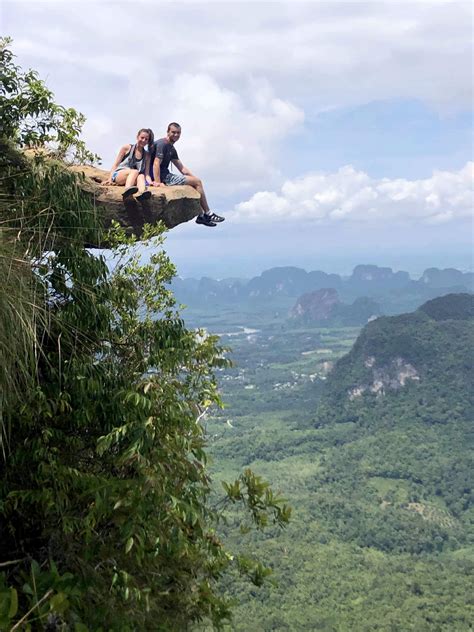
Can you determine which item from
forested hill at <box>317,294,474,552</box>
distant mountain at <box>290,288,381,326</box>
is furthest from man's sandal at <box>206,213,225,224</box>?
distant mountain at <box>290,288,381,326</box>

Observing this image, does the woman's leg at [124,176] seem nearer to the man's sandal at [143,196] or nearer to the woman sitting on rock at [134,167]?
the woman sitting on rock at [134,167]

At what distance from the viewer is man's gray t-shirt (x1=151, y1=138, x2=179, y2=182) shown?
6504 mm

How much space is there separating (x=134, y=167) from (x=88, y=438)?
12.4ft

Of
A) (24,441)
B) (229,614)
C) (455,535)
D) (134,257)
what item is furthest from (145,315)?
(455,535)

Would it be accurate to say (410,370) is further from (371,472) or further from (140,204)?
(140,204)

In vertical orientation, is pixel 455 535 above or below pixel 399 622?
below

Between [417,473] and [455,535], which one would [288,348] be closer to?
[417,473]

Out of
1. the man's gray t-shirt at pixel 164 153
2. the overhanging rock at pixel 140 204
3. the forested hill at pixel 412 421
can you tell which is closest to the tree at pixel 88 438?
the overhanging rock at pixel 140 204

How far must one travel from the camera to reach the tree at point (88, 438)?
303cm

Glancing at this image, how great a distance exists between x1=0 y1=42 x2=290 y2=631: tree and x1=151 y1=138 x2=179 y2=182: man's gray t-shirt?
2.12 meters

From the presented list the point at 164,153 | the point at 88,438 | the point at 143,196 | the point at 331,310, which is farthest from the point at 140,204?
the point at 331,310

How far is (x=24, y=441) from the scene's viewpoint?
131 inches

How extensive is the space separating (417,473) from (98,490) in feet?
197

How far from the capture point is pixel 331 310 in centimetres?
19062
